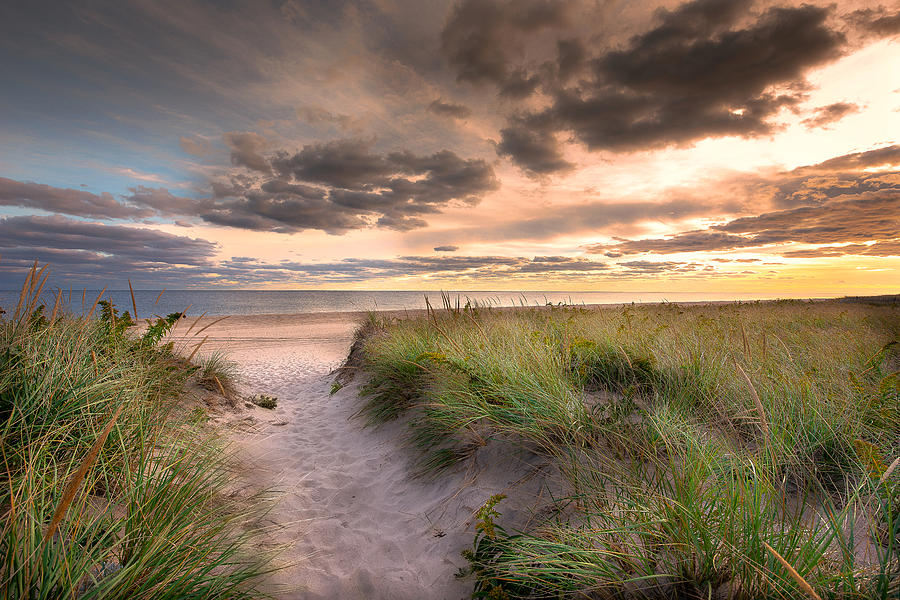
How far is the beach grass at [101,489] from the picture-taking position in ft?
5.74

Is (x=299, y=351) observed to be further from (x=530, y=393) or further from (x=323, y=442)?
(x=530, y=393)

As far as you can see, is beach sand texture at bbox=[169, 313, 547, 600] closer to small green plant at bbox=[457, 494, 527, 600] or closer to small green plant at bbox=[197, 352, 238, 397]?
small green plant at bbox=[457, 494, 527, 600]

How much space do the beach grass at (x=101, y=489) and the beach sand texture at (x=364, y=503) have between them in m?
0.44

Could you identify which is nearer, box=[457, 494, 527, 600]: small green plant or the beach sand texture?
box=[457, 494, 527, 600]: small green plant

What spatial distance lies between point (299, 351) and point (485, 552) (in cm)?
1374

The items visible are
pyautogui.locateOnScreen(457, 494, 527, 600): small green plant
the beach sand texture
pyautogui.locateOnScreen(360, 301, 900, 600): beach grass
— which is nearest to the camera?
pyautogui.locateOnScreen(360, 301, 900, 600): beach grass

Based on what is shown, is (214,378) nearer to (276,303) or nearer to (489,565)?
(489,565)

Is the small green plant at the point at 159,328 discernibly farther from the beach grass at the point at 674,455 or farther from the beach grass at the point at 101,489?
the beach grass at the point at 674,455

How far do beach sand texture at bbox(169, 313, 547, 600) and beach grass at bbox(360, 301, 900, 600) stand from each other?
240 mm

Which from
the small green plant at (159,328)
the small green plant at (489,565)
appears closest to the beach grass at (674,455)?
the small green plant at (489,565)

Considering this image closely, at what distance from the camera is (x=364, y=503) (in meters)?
3.97

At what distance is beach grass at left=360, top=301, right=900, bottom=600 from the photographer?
190 centimetres

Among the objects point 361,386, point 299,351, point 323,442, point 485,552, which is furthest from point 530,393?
point 299,351

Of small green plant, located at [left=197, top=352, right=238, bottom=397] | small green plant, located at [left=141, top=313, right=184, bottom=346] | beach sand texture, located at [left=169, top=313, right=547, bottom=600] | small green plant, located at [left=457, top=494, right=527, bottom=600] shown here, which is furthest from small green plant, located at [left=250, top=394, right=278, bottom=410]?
small green plant, located at [left=457, top=494, right=527, bottom=600]
